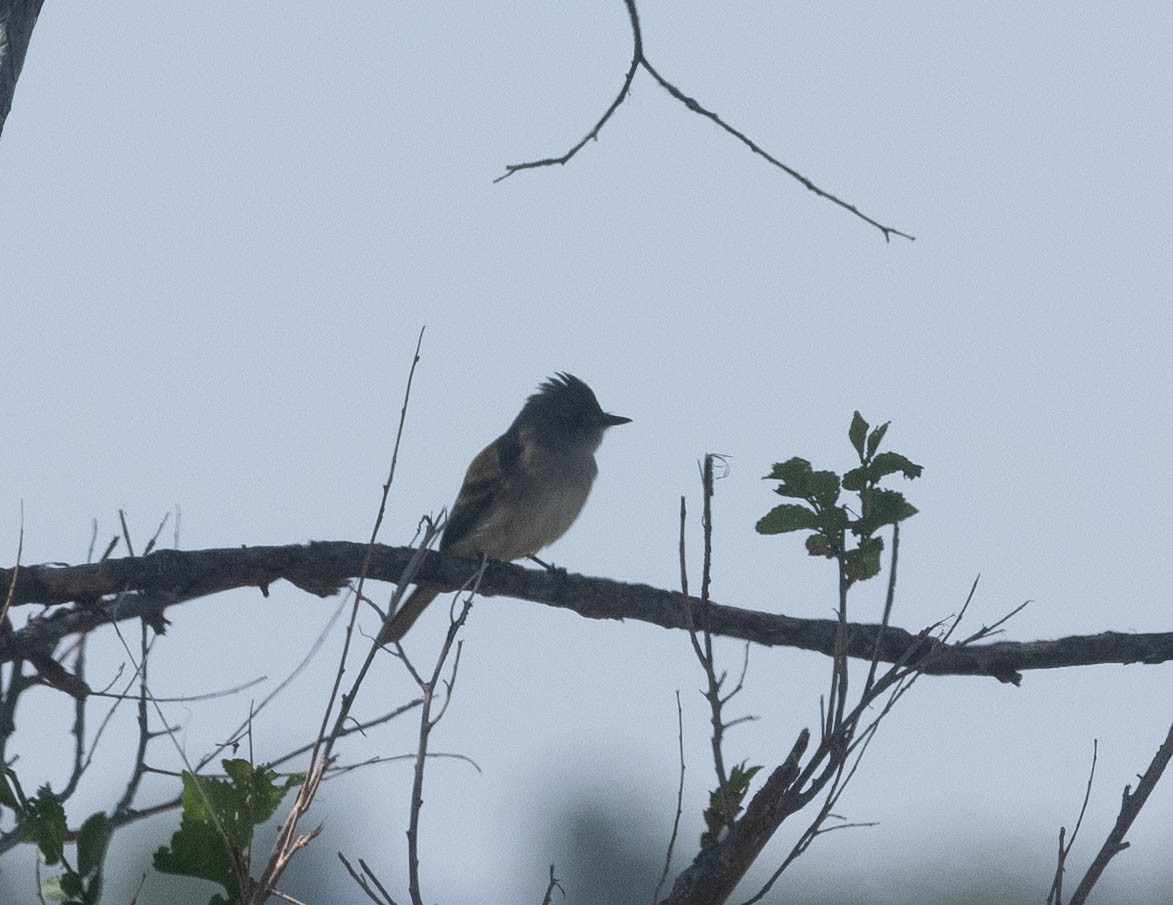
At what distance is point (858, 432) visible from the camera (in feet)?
12.3

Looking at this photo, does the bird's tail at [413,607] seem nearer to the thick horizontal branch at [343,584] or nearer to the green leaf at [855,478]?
the thick horizontal branch at [343,584]

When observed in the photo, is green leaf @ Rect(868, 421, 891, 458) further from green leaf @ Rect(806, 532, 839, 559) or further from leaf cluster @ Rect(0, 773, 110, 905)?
leaf cluster @ Rect(0, 773, 110, 905)

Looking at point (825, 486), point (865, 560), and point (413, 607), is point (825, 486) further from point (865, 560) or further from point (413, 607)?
point (413, 607)

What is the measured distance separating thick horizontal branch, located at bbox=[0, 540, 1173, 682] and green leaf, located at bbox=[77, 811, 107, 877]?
1.23 meters

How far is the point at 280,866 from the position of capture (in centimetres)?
310

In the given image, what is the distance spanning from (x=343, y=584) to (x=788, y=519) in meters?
1.94

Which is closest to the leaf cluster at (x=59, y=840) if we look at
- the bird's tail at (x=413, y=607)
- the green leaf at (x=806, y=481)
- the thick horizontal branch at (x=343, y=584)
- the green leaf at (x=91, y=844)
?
the green leaf at (x=91, y=844)

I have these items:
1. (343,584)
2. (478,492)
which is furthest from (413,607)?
(343,584)

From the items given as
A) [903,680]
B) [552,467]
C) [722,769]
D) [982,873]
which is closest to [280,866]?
[722,769]

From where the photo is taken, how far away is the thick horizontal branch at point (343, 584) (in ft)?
15.7

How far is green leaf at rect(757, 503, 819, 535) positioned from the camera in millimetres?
3760

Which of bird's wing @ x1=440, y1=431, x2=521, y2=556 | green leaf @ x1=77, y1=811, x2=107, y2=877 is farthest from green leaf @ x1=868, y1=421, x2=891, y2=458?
bird's wing @ x1=440, y1=431, x2=521, y2=556

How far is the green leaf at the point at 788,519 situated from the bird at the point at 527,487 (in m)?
5.27

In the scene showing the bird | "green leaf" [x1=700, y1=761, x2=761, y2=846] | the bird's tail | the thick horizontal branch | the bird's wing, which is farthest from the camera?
the bird's wing
